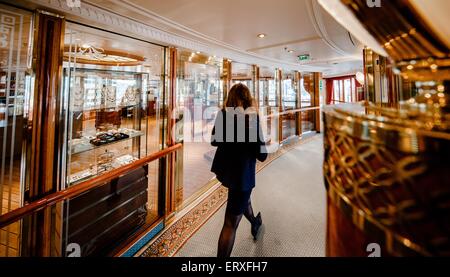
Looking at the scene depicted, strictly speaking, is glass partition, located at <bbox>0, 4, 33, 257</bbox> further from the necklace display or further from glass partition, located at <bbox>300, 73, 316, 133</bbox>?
glass partition, located at <bbox>300, 73, 316, 133</bbox>

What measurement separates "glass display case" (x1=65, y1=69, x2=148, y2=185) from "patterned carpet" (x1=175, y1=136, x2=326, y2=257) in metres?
1.36

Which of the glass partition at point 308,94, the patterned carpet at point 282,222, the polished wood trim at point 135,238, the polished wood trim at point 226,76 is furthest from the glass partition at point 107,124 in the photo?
the glass partition at point 308,94

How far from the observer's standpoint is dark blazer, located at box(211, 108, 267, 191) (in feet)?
6.28

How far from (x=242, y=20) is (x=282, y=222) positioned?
106 inches

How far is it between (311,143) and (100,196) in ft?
21.5

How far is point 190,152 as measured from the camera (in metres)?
6.25

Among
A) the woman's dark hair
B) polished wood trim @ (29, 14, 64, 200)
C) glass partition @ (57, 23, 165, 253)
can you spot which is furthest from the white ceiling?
the woman's dark hair

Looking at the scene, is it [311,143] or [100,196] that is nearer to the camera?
[100,196]

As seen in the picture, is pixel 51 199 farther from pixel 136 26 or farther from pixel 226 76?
pixel 226 76

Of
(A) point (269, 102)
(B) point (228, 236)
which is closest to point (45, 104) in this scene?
(B) point (228, 236)

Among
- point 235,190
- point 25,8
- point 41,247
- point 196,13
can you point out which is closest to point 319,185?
point 235,190

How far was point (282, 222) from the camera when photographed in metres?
2.77
